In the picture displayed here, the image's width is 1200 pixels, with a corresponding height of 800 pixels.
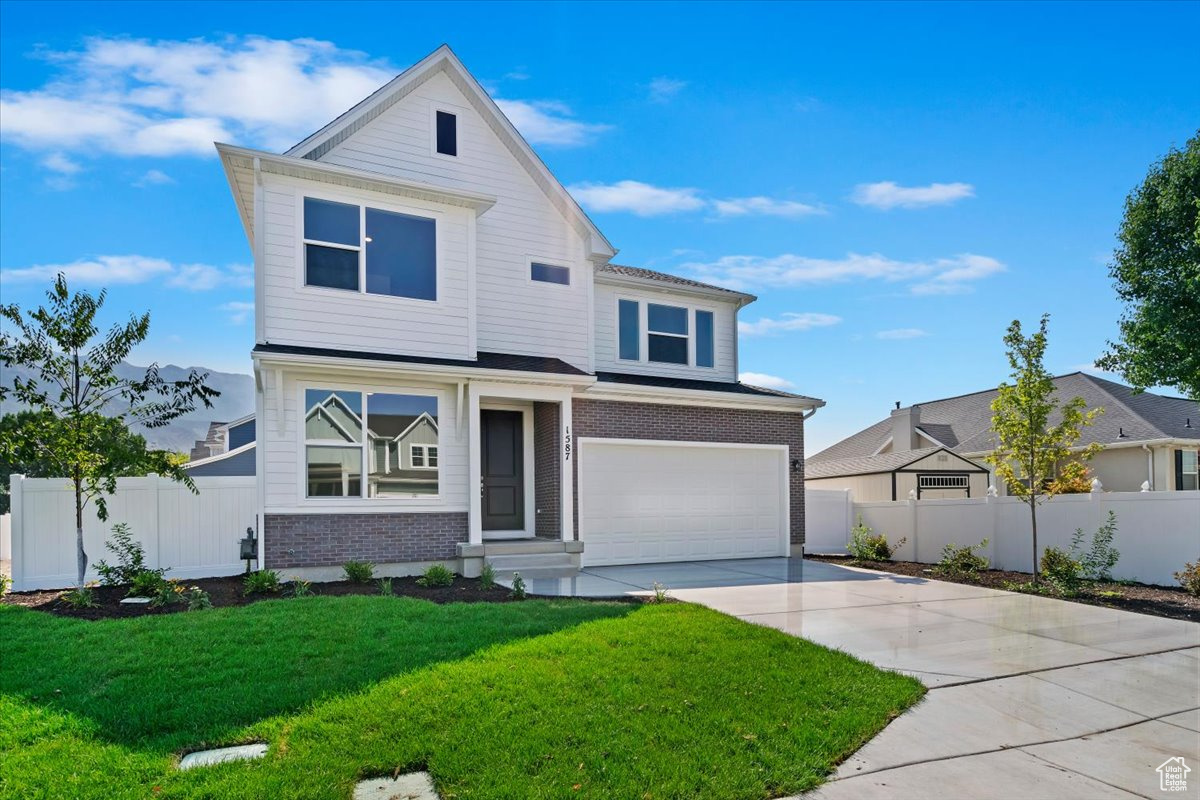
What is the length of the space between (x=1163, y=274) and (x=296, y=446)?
2033cm

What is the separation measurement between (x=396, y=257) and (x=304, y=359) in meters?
2.58

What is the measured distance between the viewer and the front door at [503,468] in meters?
13.1

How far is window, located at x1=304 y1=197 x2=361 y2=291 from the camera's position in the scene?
11.6 m

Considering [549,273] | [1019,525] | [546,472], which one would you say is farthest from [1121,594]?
[549,273]

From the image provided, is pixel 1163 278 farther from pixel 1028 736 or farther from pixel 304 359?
pixel 304 359

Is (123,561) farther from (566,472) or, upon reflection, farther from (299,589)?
(566,472)

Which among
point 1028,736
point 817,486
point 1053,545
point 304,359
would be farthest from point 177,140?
point 817,486

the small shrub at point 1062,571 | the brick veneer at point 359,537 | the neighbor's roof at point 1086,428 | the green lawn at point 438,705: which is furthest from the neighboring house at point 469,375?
the neighbor's roof at point 1086,428

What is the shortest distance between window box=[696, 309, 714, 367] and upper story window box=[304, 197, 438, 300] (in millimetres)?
6435

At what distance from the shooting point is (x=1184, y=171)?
57.9 feet

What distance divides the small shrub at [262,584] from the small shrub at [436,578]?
76.7 inches

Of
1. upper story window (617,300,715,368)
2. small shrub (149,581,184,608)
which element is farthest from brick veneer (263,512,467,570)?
upper story window (617,300,715,368)

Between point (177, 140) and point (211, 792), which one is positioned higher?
point (177, 140)

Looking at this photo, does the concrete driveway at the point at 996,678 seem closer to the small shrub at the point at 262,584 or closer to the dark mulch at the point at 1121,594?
the dark mulch at the point at 1121,594
